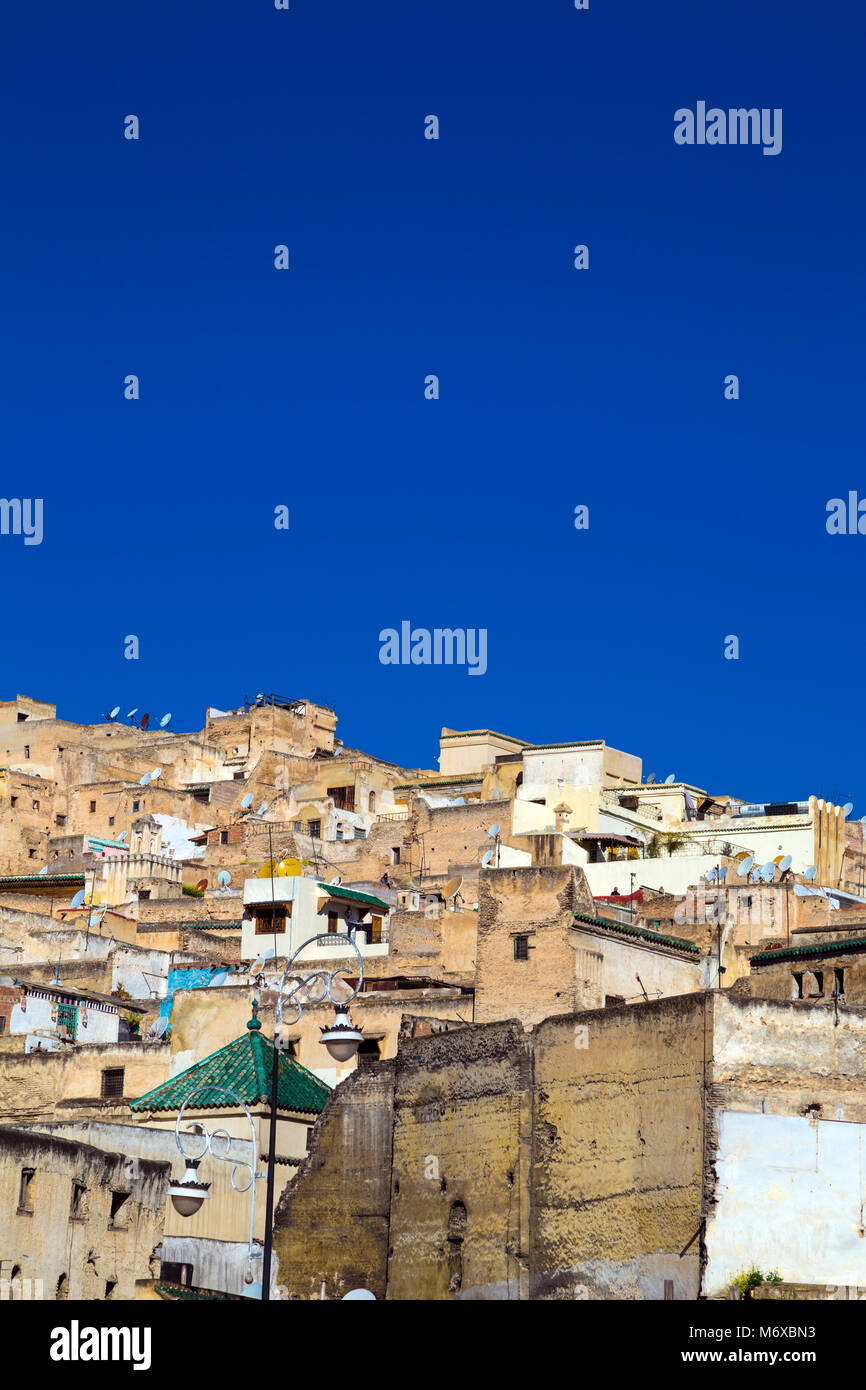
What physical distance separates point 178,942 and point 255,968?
11.5 metres

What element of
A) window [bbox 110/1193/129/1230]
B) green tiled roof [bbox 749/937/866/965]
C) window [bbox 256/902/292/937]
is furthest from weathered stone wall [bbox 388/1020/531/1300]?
window [bbox 256/902/292/937]

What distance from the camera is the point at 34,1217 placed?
3466 cm

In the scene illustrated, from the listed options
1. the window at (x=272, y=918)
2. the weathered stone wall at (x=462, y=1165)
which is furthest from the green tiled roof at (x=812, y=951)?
the window at (x=272, y=918)

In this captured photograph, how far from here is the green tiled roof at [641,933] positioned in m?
40.3

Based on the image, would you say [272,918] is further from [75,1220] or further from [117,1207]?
[75,1220]

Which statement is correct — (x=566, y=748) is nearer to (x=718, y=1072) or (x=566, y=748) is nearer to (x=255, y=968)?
(x=255, y=968)

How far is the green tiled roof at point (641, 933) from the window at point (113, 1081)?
10.3m

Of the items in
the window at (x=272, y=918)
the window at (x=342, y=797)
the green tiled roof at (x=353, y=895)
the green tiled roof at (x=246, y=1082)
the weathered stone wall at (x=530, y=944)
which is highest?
the window at (x=342, y=797)

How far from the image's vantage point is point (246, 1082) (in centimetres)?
3834

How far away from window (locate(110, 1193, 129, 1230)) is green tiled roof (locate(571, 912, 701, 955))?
938 centimetres

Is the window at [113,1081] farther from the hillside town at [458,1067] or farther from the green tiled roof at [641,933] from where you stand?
the green tiled roof at [641,933]

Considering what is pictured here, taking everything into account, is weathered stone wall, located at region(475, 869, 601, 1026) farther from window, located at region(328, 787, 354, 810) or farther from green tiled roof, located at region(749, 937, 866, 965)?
window, located at region(328, 787, 354, 810)

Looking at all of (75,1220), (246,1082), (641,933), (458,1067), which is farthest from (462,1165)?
(641,933)
